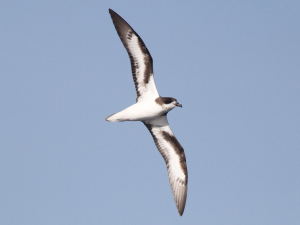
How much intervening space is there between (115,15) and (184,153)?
283 inches

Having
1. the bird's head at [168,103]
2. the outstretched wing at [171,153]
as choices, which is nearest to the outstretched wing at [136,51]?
the bird's head at [168,103]

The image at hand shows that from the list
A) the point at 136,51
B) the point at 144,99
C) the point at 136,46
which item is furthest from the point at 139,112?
Result: the point at 136,46

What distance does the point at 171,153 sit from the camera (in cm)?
2241

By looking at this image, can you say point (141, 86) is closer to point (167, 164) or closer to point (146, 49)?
point (146, 49)

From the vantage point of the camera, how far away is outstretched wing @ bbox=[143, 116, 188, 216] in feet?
72.8

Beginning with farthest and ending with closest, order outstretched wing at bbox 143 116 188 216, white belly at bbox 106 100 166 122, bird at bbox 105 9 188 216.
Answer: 1. outstretched wing at bbox 143 116 188 216
2. bird at bbox 105 9 188 216
3. white belly at bbox 106 100 166 122

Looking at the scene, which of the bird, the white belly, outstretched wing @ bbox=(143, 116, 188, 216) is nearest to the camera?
the white belly

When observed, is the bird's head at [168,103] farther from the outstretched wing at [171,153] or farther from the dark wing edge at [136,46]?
the outstretched wing at [171,153]

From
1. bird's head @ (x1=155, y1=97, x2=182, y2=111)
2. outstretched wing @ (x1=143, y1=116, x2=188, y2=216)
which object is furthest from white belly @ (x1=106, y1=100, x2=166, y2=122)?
outstretched wing @ (x1=143, y1=116, x2=188, y2=216)

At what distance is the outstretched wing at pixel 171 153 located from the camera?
2220 cm

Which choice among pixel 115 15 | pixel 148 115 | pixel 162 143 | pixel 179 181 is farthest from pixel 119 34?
pixel 179 181

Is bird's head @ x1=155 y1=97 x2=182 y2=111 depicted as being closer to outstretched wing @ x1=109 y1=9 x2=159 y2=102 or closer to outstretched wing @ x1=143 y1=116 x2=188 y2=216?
outstretched wing @ x1=109 y1=9 x2=159 y2=102

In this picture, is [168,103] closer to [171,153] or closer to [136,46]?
[136,46]

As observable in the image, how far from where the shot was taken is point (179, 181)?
22281 mm
